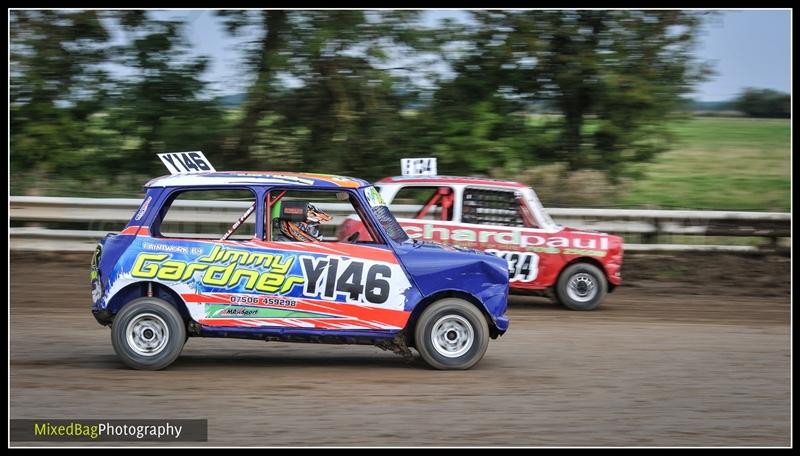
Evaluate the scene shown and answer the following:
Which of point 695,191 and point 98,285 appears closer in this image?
point 98,285

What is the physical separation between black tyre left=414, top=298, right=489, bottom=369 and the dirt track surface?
15 centimetres

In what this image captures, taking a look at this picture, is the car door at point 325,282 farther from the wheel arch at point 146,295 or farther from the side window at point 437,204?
the side window at point 437,204

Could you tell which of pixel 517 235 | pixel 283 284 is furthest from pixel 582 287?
pixel 283 284

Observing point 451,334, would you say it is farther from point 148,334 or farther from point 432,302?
point 148,334

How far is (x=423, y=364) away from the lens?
8578 millimetres

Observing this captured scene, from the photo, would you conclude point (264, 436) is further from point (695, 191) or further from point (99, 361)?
point (695, 191)

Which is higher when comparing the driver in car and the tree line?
the tree line

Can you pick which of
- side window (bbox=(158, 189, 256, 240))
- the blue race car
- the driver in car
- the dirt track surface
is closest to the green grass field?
the dirt track surface

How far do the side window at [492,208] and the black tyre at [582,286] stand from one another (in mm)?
842

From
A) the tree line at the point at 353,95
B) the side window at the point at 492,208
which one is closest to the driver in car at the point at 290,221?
the side window at the point at 492,208

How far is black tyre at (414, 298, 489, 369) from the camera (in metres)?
8.12

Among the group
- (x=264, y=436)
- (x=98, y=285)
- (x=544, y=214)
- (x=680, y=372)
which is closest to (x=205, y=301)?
(x=98, y=285)

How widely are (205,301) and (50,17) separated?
36.3 feet

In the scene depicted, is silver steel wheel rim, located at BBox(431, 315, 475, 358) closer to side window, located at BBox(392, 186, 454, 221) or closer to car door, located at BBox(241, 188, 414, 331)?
car door, located at BBox(241, 188, 414, 331)
